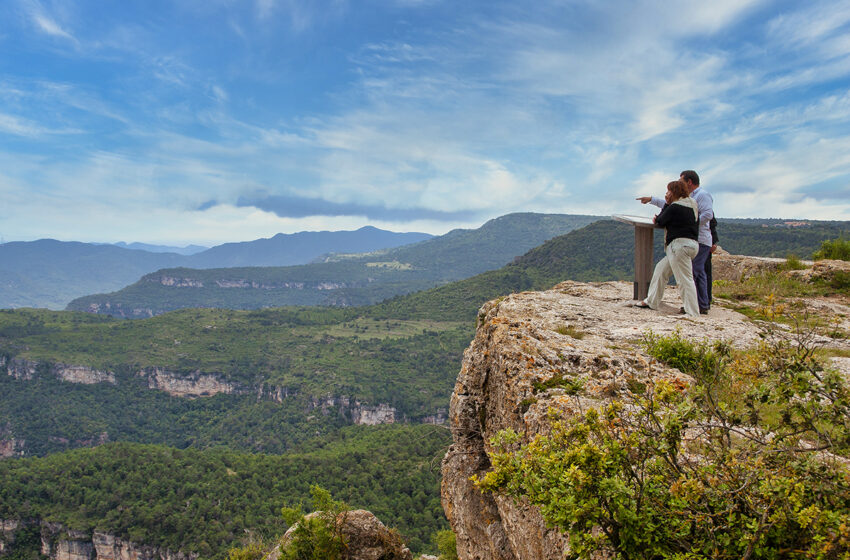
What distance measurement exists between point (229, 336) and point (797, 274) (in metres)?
163

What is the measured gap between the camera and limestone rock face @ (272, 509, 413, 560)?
11773mm

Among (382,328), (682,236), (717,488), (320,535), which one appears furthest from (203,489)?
(382,328)

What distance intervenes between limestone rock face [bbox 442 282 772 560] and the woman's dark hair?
6.58 ft

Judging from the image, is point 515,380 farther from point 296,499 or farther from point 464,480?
point 296,499

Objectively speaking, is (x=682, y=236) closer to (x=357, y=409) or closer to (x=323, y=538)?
(x=323, y=538)

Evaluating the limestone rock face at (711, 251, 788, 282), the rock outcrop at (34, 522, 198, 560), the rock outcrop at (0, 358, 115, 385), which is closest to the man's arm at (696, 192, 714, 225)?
the limestone rock face at (711, 251, 788, 282)

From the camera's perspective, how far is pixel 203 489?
5744 cm

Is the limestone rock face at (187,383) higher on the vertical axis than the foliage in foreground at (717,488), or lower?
lower

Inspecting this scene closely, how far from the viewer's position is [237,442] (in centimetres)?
10625

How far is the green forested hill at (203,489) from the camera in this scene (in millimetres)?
50469

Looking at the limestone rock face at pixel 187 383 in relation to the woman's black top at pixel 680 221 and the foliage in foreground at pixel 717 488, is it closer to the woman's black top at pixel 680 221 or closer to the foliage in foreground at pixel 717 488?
the woman's black top at pixel 680 221

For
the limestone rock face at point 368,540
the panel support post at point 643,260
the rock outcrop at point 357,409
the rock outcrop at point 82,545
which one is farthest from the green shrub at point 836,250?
the rock outcrop at point 357,409

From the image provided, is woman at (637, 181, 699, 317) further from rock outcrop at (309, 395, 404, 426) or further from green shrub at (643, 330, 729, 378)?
rock outcrop at (309, 395, 404, 426)

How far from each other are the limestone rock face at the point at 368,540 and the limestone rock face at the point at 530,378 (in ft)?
21.7
